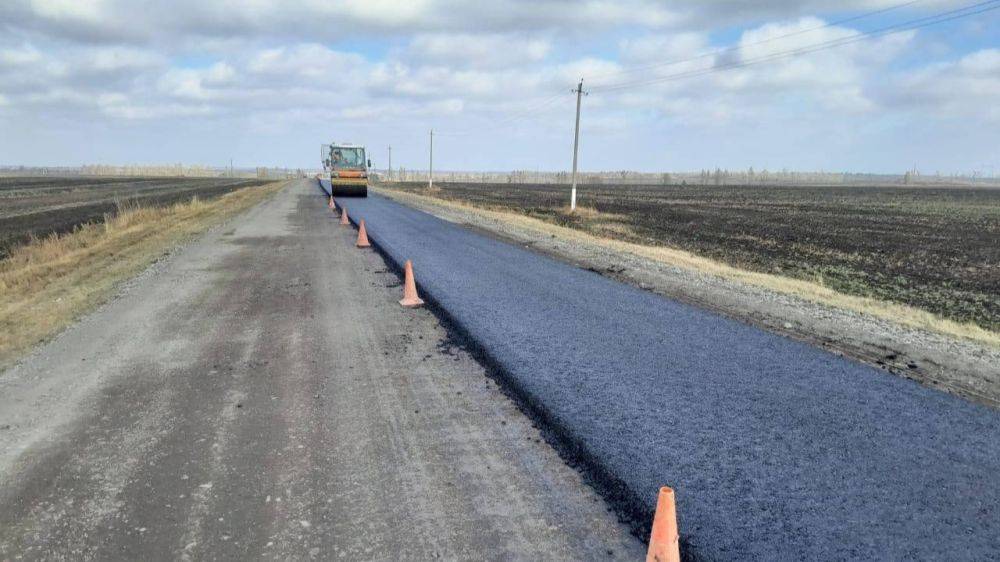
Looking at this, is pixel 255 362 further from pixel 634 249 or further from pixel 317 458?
pixel 634 249

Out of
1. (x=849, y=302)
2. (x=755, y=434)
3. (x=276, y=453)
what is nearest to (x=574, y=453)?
(x=755, y=434)

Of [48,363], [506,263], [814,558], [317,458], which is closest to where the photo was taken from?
[814,558]

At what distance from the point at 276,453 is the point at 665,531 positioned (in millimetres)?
2906

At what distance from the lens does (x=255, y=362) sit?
6.42 m

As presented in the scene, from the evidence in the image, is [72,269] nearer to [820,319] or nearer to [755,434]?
[755,434]

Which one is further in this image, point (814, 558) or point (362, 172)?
point (362, 172)

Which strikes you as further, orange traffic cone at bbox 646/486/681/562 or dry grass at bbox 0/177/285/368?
dry grass at bbox 0/177/285/368

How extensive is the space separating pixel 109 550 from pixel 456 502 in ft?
6.34

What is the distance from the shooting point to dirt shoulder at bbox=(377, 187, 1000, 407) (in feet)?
20.7

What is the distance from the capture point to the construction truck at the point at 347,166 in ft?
121

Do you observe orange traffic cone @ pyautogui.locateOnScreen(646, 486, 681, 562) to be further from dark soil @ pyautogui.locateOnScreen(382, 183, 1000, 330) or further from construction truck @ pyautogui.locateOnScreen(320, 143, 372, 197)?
construction truck @ pyautogui.locateOnScreen(320, 143, 372, 197)

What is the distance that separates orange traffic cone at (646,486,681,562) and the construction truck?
118ft

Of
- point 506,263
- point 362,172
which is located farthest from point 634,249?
point 362,172

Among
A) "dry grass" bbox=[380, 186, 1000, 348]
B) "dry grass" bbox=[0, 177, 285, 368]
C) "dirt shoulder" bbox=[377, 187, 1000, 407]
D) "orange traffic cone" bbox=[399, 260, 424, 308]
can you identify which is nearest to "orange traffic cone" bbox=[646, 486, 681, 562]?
"dirt shoulder" bbox=[377, 187, 1000, 407]
